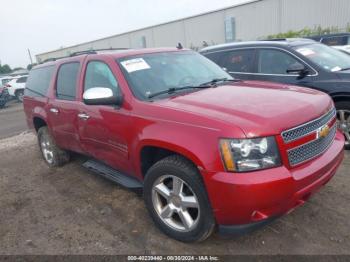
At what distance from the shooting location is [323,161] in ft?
9.95

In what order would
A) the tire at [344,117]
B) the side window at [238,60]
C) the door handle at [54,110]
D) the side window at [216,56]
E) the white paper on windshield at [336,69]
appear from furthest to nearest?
the side window at [216,56] < the side window at [238,60] < the white paper on windshield at [336,69] < the tire at [344,117] < the door handle at [54,110]

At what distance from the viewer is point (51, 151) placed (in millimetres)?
5723

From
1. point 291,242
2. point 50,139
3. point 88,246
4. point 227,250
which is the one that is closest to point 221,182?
point 227,250

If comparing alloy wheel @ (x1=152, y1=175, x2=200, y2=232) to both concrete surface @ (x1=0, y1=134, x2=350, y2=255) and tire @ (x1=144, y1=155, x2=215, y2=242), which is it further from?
concrete surface @ (x1=0, y1=134, x2=350, y2=255)

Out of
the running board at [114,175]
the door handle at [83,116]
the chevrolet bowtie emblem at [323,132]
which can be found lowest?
the running board at [114,175]

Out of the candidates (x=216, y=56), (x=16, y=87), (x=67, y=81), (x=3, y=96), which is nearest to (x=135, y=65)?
(x=67, y=81)

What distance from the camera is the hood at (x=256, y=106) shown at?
2697 mm

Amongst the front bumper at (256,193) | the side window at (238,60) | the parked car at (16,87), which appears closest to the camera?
the front bumper at (256,193)

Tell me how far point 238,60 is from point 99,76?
3120 millimetres

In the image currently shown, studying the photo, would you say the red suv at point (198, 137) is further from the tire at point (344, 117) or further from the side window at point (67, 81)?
the tire at point (344, 117)

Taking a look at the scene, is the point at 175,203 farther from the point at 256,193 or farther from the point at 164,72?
the point at 164,72

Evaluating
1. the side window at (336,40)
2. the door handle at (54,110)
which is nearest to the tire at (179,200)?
the door handle at (54,110)

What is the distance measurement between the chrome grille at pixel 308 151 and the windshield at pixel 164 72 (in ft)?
4.70

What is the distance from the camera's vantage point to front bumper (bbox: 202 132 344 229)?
259 cm
